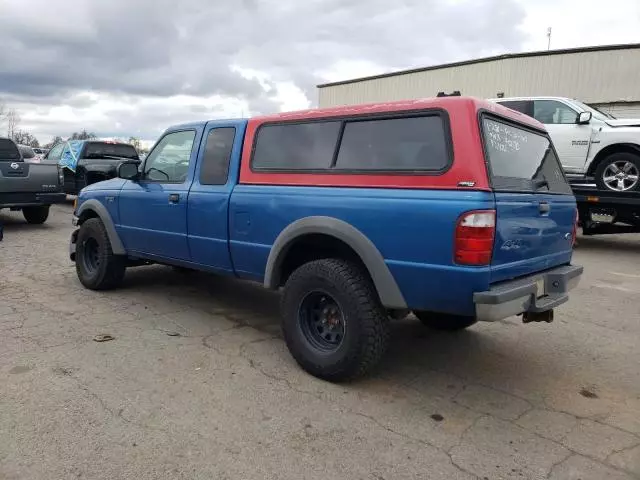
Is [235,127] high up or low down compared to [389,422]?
up

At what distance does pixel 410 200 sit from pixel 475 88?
60.5 ft

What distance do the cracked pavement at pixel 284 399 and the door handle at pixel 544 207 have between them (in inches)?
49.3

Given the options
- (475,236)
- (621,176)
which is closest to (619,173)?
(621,176)

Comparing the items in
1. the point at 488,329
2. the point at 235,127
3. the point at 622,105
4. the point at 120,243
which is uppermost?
the point at 622,105

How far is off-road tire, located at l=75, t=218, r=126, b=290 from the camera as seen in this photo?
573cm

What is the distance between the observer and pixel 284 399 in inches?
133

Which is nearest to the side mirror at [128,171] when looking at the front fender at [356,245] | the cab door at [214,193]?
the cab door at [214,193]

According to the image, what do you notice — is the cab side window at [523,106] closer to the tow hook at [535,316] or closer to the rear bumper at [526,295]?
the rear bumper at [526,295]

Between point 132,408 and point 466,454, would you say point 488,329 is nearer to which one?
point 466,454

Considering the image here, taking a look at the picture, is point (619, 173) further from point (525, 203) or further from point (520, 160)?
point (525, 203)

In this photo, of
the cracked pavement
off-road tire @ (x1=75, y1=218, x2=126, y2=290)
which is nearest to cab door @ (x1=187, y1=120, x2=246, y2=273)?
the cracked pavement

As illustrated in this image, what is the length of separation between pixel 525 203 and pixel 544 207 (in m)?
Answer: 0.27

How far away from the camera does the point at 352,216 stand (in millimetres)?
3422

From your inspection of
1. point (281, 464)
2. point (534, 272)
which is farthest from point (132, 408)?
point (534, 272)
